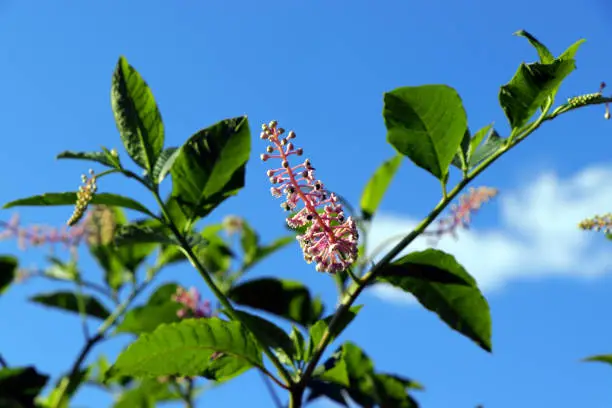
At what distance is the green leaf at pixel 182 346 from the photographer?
1722 mm

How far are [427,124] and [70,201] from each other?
0.91 meters

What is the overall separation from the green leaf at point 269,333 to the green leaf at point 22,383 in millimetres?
977

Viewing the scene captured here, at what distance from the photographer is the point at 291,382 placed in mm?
1618

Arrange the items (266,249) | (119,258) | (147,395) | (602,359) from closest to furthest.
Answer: (602,359)
(147,395)
(119,258)
(266,249)

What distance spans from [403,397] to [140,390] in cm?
114

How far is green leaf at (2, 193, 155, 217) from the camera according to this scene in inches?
71.0

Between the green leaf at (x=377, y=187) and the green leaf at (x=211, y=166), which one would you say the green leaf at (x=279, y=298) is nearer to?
the green leaf at (x=377, y=187)

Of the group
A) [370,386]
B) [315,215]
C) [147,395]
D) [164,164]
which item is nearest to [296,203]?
[315,215]

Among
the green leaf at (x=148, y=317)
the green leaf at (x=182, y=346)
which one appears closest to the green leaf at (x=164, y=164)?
the green leaf at (x=182, y=346)

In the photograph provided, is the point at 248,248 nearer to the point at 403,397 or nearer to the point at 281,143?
the point at 403,397

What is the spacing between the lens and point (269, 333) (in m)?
1.74

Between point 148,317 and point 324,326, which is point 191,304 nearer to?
point 148,317

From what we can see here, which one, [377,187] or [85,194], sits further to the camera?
[377,187]

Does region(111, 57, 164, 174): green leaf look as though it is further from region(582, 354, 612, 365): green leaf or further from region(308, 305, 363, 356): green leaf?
region(582, 354, 612, 365): green leaf
